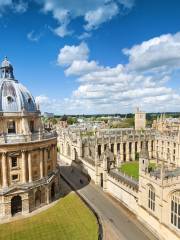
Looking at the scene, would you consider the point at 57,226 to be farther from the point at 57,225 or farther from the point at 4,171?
the point at 4,171

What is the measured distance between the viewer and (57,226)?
100 ft

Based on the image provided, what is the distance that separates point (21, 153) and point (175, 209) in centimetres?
2405

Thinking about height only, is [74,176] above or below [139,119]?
below

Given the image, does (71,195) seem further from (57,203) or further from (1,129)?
(1,129)

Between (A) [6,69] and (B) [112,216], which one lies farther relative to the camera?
(A) [6,69]

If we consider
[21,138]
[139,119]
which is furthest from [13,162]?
[139,119]

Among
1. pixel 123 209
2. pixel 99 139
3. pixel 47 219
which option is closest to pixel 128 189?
pixel 123 209

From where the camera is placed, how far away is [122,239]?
27.5 metres

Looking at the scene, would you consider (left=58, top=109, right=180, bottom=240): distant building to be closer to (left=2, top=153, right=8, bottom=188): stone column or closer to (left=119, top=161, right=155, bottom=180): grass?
(left=119, top=161, right=155, bottom=180): grass

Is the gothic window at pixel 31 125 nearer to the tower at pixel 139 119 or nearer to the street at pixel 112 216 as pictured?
the street at pixel 112 216

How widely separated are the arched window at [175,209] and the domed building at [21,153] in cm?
2167

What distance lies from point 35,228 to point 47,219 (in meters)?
2.61

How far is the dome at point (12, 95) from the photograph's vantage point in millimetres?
36469

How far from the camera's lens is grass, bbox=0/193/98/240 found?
2838cm
